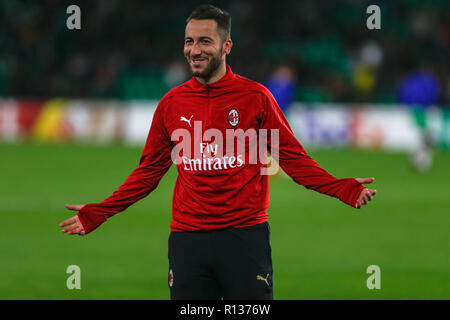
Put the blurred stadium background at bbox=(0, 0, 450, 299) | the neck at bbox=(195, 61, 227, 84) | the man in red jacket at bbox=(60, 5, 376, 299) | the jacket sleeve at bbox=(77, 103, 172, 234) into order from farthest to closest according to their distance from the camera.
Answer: the blurred stadium background at bbox=(0, 0, 450, 299) < the jacket sleeve at bbox=(77, 103, 172, 234) < the neck at bbox=(195, 61, 227, 84) < the man in red jacket at bbox=(60, 5, 376, 299)

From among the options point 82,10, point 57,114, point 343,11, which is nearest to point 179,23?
point 82,10

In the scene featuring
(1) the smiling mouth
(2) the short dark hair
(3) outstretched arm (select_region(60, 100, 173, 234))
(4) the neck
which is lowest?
(3) outstretched arm (select_region(60, 100, 173, 234))

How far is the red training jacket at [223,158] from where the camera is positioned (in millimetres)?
4742

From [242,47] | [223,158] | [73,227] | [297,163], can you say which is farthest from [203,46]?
[242,47]

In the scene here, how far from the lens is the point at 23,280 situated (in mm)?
8359

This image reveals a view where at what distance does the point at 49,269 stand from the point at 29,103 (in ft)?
58.7

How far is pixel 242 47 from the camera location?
100ft

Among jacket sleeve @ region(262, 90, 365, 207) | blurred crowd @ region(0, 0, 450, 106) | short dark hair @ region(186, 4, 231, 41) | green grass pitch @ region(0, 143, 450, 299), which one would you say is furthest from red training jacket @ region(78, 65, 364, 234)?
blurred crowd @ region(0, 0, 450, 106)

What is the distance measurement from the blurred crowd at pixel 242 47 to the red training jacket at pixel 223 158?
22.5 m

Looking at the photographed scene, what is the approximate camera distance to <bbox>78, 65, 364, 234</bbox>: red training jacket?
15.6ft

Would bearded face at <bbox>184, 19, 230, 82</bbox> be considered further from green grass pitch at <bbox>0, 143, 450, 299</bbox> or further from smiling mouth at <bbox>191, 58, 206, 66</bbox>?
green grass pitch at <bbox>0, 143, 450, 299</bbox>

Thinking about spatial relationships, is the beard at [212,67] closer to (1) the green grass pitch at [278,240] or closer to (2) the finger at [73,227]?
(2) the finger at [73,227]

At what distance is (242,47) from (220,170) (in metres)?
26.2
